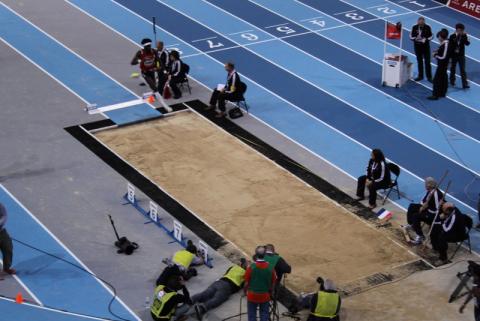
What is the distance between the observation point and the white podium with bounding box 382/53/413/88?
74.9ft

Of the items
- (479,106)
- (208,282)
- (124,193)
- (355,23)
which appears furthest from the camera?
(355,23)

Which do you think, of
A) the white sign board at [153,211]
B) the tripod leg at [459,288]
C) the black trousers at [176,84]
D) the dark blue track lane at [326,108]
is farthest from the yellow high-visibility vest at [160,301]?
the black trousers at [176,84]

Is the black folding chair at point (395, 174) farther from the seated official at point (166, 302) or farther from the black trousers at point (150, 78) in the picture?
the black trousers at point (150, 78)

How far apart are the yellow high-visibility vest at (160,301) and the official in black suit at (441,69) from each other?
9.70 meters

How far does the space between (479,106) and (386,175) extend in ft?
16.8

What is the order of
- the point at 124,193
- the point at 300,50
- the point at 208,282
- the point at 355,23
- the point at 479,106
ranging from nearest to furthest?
the point at 208,282 → the point at 124,193 → the point at 479,106 → the point at 300,50 → the point at 355,23

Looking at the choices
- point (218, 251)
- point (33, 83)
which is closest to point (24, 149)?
point (33, 83)

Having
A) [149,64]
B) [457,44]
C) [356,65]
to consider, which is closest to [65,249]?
[149,64]

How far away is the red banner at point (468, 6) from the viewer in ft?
88.9

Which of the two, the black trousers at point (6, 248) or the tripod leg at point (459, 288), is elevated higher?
the tripod leg at point (459, 288)

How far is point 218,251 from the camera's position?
16.9 m

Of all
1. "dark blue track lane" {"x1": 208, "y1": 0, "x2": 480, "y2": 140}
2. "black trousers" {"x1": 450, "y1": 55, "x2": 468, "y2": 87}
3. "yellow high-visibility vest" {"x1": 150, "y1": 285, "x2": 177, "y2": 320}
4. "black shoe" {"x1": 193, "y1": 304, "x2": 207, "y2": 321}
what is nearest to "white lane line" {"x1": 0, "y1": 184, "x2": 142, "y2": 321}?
"yellow high-visibility vest" {"x1": 150, "y1": 285, "x2": 177, "y2": 320}

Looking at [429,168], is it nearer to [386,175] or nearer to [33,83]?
[386,175]

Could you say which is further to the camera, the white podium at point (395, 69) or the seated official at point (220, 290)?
the white podium at point (395, 69)
